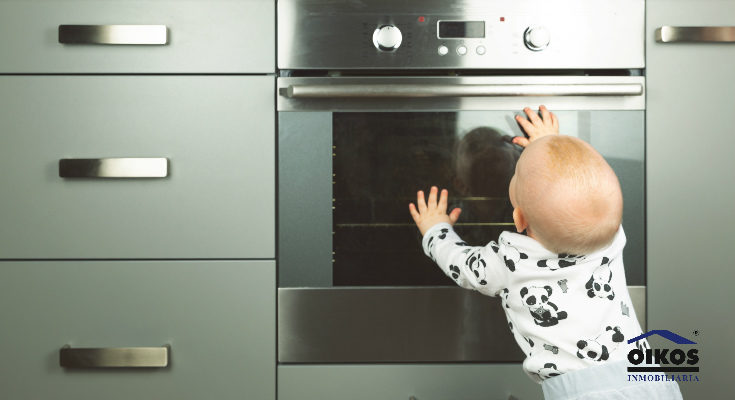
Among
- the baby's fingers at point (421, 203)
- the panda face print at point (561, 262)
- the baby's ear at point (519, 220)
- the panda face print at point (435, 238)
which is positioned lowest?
the panda face print at point (561, 262)

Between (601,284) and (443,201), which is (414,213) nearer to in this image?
(443,201)

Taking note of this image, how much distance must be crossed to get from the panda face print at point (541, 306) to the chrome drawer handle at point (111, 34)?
0.76m

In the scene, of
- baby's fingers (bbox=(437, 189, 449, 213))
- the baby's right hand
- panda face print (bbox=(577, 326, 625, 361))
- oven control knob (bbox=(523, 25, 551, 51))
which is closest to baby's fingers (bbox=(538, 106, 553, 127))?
the baby's right hand

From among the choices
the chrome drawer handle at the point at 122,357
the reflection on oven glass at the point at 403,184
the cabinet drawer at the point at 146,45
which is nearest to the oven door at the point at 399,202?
the reflection on oven glass at the point at 403,184

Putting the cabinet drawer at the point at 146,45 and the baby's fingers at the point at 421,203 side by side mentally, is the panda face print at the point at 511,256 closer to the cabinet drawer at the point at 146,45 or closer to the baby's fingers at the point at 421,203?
the baby's fingers at the point at 421,203

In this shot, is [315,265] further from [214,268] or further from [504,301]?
[504,301]

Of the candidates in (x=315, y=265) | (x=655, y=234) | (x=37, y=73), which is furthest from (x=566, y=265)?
(x=37, y=73)

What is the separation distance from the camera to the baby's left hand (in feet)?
3.37

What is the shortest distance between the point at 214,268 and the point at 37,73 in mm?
476

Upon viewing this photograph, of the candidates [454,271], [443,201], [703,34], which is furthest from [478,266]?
[703,34]

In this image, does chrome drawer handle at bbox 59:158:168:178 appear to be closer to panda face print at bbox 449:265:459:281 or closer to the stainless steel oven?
the stainless steel oven

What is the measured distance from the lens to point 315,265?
1052 millimetres

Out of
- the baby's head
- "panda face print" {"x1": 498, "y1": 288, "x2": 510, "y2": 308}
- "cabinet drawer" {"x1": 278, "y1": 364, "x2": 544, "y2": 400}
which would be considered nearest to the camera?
the baby's head

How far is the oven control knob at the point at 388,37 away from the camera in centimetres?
102
